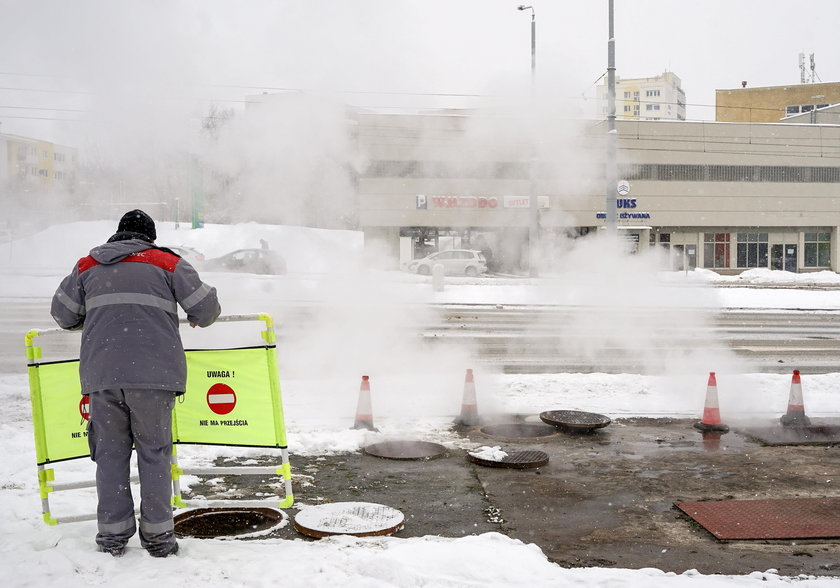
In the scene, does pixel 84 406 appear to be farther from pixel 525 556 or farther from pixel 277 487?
pixel 525 556

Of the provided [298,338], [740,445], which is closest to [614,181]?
[298,338]

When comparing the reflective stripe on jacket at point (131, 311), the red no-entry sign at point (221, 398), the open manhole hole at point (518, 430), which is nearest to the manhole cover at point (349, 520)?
the red no-entry sign at point (221, 398)

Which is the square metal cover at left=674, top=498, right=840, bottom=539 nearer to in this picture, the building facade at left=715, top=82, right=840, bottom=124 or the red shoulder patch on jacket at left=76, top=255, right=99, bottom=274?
the red shoulder patch on jacket at left=76, top=255, right=99, bottom=274

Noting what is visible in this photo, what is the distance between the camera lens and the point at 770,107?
62.4 meters

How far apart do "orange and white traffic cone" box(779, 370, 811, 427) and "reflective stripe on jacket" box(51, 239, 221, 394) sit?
6430 mm

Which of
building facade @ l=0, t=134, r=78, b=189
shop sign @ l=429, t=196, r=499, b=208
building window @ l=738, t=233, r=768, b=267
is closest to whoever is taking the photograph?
building facade @ l=0, t=134, r=78, b=189

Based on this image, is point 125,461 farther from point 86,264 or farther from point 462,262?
point 462,262

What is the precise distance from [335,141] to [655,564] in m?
10.7

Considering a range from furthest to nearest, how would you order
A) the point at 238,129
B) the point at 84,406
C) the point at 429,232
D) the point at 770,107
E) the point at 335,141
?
the point at 770,107
the point at 429,232
the point at 335,141
the point at 238,129
the point at 84,406

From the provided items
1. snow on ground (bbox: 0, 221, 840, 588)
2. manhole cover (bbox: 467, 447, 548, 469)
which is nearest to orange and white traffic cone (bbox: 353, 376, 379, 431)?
snow on ground (bbox: 0, 221, 840, 588)

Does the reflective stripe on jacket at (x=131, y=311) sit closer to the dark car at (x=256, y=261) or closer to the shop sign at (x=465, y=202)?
the dark car at (x=256, y=261)

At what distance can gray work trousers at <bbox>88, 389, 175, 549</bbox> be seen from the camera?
4066mm

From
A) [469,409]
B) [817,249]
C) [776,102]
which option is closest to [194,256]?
[469,409]

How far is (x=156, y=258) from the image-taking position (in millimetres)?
4250
